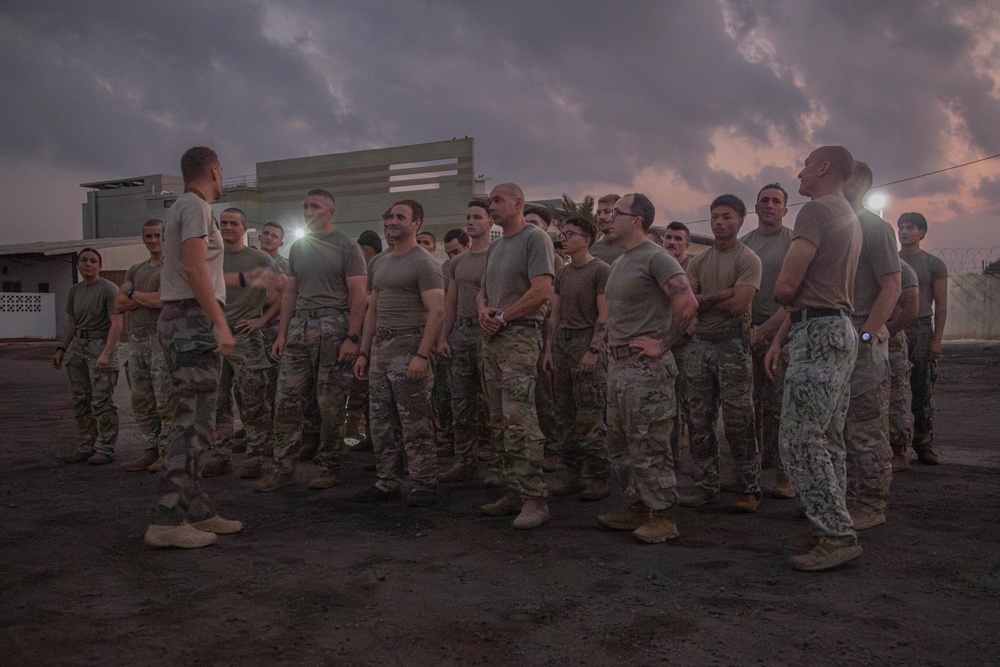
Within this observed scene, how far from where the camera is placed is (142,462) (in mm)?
6938

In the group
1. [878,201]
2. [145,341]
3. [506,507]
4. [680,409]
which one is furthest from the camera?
[878,201]

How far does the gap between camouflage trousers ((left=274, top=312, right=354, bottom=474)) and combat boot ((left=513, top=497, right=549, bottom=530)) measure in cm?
187

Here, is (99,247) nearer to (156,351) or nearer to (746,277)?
(156,351)

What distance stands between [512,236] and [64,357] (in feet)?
17.1

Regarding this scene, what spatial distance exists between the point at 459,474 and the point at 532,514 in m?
1.63

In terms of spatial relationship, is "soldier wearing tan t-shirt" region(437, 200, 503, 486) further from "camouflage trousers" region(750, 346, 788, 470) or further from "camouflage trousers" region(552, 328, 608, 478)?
"camouflage trousers" region(750, 346, 788, 470)

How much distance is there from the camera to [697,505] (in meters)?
5.58

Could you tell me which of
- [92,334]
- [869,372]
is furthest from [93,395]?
[869,372]

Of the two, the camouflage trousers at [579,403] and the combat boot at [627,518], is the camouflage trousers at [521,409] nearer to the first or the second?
the combat boot at [627,518]

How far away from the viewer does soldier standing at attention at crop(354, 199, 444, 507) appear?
5.65 meters

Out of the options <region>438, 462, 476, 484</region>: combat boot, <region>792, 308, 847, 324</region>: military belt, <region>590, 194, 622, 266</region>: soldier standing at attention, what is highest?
<region>590, 194, 622, 266</region>: soldier standing at attention

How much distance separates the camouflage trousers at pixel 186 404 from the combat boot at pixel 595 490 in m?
2.75

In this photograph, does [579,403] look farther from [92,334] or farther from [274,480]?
[92,334]

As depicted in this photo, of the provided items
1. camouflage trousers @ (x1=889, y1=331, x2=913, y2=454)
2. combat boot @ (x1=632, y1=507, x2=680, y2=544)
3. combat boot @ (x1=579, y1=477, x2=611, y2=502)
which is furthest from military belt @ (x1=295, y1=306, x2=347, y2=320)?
camouflage trousers @ (x1=889, y1=331, x2=913, y2=454)
